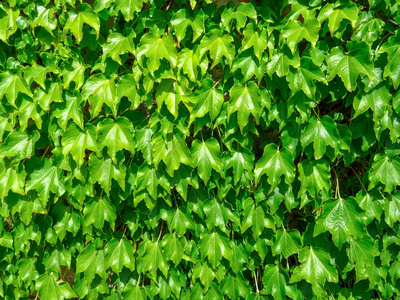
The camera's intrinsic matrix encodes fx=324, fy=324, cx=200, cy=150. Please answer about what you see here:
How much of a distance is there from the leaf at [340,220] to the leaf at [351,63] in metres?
0.62

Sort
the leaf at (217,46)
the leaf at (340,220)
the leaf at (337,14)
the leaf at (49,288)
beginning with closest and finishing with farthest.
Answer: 1. the leaf at (337,14)
2. the leaf at (217,46)
3. the leaf at (340,220)
4. the leaf at (49,288)

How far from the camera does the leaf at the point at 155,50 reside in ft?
5.31

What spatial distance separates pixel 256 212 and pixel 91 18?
1.36 meters

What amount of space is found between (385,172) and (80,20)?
5.88 feet

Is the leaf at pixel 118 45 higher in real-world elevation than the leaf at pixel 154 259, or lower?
higher

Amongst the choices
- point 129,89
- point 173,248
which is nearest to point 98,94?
point 129,89

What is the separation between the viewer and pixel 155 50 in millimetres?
1618

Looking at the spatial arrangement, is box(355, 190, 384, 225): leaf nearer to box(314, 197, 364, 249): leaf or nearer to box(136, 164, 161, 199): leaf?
box(314, 197, 364, 249): leaf

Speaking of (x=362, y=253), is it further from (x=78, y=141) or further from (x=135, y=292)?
(x=78, y=141)

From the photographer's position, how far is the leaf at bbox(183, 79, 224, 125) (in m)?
1.67

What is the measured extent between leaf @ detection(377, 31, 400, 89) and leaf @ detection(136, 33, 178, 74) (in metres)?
1.02

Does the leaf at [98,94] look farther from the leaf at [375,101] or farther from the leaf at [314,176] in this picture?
the leaf at [375,101]

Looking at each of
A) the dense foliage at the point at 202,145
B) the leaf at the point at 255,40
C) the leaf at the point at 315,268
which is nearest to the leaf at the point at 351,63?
the dense foliage at the point at 202,145

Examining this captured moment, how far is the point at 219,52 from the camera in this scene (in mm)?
1625
